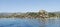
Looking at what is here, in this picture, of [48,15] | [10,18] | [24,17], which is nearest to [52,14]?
[48,15]

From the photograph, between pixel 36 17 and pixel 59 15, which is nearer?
pixel 59 15

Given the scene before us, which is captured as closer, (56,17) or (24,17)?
(56,17)

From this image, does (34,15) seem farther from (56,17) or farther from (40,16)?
(56,17)

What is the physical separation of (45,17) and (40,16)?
1434 mm

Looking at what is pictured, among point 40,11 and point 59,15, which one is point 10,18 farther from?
point 59,15

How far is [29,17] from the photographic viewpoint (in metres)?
48.1

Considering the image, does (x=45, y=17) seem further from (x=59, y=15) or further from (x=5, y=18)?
(x=5, y=18)

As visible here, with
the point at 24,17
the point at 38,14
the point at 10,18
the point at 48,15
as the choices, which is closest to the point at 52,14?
the point at 48,15

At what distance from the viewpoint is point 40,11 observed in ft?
157

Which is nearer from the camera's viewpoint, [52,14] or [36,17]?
[52,14]

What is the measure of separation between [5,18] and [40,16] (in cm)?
958

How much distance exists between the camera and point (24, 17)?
47312mm

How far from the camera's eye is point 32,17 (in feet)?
156

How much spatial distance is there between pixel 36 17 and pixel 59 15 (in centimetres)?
662
